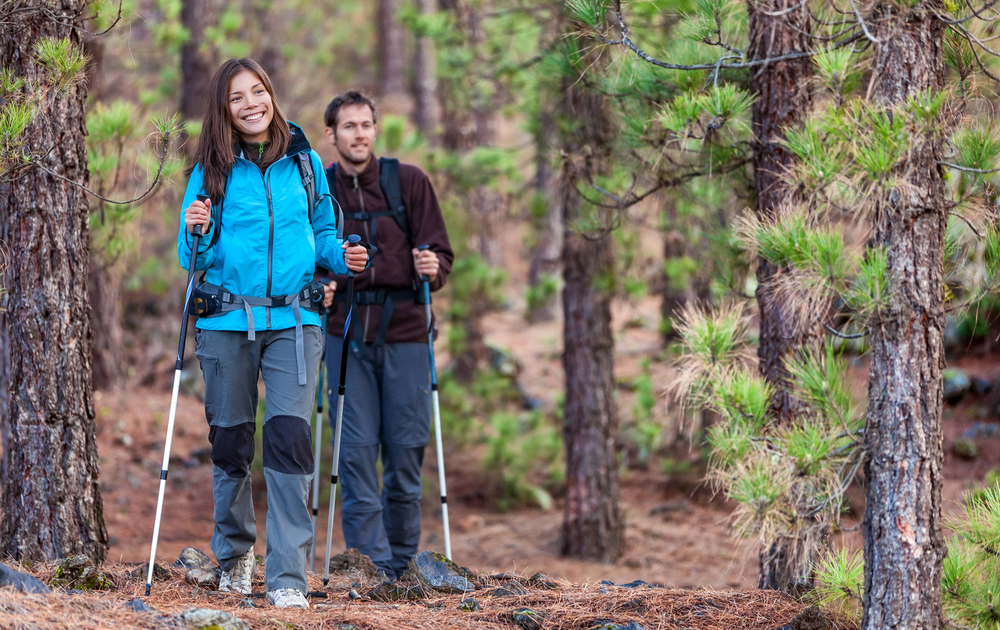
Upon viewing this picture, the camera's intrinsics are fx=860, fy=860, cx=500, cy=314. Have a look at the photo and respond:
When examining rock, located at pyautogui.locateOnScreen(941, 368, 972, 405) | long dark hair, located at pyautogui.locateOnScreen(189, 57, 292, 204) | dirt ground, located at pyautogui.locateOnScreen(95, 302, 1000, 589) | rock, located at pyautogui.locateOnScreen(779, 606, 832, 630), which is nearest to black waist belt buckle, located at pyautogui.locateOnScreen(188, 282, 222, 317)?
long dark hair, located at pyautogui.locateOnScreen(189, 57, 292, 204)

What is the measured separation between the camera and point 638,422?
8.93m

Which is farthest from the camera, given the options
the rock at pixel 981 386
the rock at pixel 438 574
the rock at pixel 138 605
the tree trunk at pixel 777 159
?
the rock at pixel 981 386

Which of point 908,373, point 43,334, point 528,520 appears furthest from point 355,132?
point 528,520

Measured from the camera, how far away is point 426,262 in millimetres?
4137

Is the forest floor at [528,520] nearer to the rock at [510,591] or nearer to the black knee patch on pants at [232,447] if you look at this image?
the rock at [510,591]

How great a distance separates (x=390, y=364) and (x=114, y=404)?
593cm

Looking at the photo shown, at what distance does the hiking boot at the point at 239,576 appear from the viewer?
3344mm

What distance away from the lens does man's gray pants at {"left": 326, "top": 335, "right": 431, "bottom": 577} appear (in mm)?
4105

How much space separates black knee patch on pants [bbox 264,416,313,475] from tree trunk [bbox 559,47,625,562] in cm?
354

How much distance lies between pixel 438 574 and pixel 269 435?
0.94m

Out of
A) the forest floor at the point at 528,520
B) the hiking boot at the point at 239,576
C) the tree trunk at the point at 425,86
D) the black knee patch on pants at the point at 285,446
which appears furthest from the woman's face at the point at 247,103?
the tree trunk at the point at 425,86

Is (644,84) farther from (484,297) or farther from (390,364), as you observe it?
(484,297)

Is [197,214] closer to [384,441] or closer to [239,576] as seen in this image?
[239,576]

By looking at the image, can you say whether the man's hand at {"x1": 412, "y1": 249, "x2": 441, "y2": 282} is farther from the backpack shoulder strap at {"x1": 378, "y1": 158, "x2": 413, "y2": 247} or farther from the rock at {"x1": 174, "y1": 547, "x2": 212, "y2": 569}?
the rock at {"x1": 174, "y1": 547, "x2": 212, "y2": 569}
